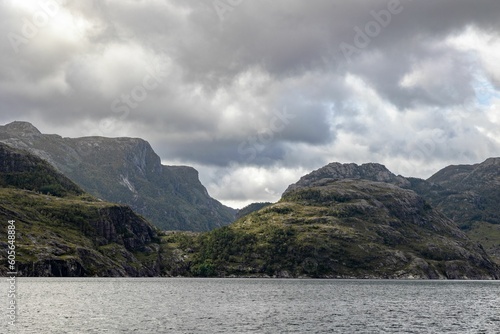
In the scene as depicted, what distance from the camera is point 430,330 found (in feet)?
357

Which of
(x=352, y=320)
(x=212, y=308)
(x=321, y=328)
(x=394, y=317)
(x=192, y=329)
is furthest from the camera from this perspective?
(x=212, y=308)

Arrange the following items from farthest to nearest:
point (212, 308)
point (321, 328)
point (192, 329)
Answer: point (212, 308), point (321, 328), point (192, 329)

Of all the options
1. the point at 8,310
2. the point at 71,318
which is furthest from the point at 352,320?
the point at 8,310

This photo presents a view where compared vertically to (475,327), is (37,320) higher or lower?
higher

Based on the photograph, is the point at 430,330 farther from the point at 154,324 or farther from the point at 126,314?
the point at 126,314

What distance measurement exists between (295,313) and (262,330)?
36.9 m

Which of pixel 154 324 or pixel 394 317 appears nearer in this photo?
pixel 154 324

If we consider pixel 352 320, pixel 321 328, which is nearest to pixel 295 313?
pixel 352 320

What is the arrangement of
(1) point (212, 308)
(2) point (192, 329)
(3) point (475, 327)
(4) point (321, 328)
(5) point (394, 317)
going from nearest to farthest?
1. (2) point (192, 329)
2. (4) point (321, 328)
3. (3) point (475, 327)
4. (5) point (394, 317)
5. (1) point (212, 308)

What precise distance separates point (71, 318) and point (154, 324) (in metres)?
21.3

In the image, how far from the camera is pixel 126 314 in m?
124

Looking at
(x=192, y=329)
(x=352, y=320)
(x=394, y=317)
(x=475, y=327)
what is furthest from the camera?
(x=394, y=317)

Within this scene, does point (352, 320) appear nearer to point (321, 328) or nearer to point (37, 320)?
point (321, 328)

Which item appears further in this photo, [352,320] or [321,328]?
[352,320]
